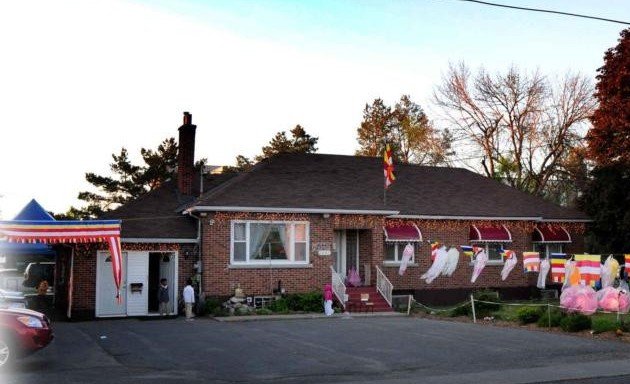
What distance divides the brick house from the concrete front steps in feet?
2.05

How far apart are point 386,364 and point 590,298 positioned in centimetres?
872

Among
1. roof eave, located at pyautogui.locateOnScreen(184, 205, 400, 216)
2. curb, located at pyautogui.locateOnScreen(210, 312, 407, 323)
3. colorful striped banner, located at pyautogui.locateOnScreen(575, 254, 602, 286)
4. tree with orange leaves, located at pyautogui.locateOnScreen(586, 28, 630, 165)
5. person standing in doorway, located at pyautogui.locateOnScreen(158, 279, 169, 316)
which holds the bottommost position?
curb, located at pyautogui.locateOnScreen(210, 312, 407, 323)

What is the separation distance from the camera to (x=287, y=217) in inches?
1054

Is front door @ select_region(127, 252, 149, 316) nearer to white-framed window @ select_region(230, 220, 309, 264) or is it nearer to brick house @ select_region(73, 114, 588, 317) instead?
brick house @ select_region(73, 114, 588, 317)

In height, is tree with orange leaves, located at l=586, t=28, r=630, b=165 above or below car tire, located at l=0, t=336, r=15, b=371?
above

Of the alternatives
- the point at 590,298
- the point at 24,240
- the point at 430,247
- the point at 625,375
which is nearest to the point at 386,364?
the point at 625,375

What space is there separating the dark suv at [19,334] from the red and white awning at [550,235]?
24.1 m

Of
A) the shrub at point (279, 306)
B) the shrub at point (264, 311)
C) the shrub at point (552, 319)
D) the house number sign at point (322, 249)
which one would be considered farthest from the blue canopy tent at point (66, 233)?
the shrub at point (552, 319)

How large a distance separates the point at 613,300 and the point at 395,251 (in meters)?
11.0

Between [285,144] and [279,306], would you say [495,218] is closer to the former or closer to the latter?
[279,306]

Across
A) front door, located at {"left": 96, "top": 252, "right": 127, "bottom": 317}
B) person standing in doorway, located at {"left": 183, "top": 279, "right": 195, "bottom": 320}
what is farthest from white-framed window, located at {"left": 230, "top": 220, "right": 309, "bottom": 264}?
front door, located at {"left": 96, "top": 252, "right": 127, "bottom": 317}

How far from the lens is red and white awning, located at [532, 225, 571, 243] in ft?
105

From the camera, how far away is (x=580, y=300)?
2033 cm

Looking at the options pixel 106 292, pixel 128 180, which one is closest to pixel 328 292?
pixel 106 292
